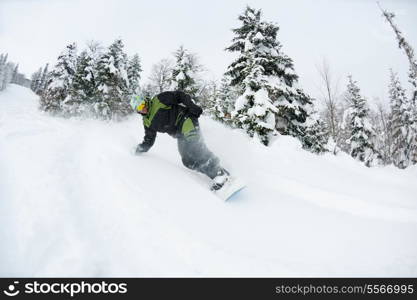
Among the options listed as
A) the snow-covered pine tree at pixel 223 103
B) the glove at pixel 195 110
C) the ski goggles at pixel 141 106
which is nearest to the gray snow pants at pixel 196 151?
the glove at pixel 195 110

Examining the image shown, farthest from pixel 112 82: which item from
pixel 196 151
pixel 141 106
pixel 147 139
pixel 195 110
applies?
pixel 196 151

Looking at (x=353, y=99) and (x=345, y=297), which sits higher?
(x=353, y=99)

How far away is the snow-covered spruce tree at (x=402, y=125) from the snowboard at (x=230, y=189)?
2363 centimetres

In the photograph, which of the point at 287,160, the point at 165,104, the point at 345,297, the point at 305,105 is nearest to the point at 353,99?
the point at 305,105

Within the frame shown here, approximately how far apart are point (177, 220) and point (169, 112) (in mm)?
2458

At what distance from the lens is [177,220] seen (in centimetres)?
Result: 241

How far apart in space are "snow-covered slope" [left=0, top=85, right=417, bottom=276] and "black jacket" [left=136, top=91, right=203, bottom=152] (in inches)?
27.4

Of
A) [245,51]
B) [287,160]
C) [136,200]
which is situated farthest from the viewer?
[245,51]

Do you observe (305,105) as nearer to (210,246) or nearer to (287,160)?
(287,160)

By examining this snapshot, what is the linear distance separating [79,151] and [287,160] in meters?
4.78

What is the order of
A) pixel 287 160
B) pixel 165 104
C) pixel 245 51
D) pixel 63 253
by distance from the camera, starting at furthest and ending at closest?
pixel 245 51 → pixel 287 160 → pixel 165 104 → pixel 63 253

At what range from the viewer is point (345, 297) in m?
1.79

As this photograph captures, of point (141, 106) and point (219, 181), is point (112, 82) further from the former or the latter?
point (219, 181)

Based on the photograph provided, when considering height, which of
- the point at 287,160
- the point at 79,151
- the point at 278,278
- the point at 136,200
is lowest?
the point at 79,151
